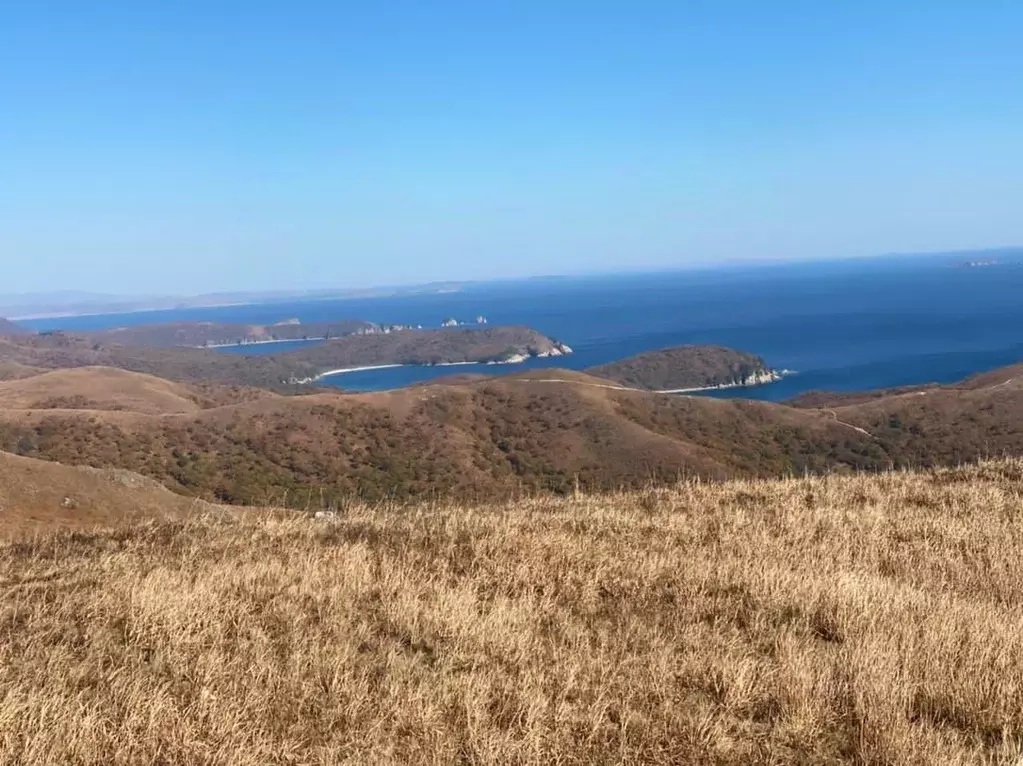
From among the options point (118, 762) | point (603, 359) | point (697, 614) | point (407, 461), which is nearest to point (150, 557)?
point (118, 762)

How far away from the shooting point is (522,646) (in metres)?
4.89

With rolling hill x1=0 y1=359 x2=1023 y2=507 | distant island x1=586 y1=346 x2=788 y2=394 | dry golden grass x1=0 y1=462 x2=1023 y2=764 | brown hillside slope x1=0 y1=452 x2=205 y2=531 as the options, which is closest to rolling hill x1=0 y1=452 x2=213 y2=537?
brown hillside slope x1=0 y1=452 x2=205 y2=531

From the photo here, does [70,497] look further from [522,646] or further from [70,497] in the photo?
[522,646]

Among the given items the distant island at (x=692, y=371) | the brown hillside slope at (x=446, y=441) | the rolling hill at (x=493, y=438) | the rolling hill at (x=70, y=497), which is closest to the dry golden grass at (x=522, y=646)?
the rolling hill at (x=70, y=497)

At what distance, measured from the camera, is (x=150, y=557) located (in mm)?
7352

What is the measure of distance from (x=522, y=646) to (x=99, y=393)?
9021 centimetres

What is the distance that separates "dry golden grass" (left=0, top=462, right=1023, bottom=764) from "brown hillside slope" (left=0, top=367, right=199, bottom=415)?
70935mm

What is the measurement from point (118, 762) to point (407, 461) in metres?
53.5

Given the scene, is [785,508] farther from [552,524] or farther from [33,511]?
[33,511]

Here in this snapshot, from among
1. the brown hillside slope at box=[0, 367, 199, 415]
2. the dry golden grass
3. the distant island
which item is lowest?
the distant island

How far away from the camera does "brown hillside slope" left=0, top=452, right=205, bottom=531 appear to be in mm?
17828

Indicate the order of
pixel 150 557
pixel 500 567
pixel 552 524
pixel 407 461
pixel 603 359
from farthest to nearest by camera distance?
1. pixel 603 359
2. pixel 407 461
3. pixel 552 524
4. pixel 150 557
5. pixel 500 567

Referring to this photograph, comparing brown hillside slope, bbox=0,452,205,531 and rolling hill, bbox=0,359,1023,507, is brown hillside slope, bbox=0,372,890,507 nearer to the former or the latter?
rolling hill, bbox=0,359,1023,507

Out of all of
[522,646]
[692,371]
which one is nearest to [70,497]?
[522,646]
